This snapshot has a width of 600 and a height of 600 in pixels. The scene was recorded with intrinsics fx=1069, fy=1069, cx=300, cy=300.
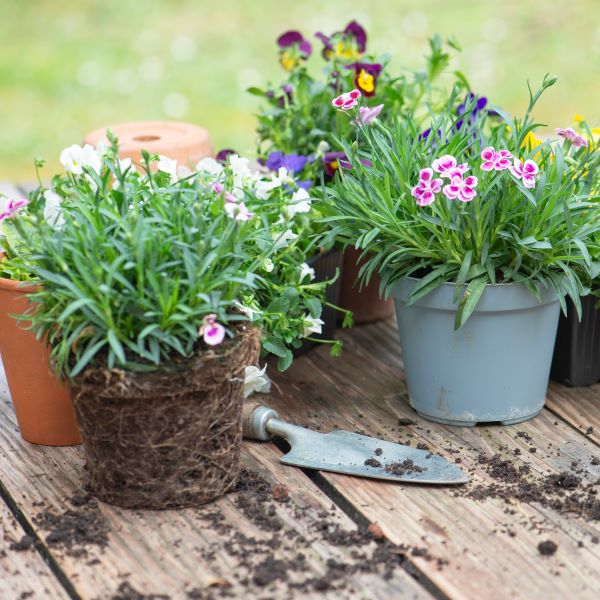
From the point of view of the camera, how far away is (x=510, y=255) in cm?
201

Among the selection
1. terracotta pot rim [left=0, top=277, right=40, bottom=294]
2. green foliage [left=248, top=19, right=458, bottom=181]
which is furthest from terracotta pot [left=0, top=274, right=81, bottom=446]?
green foliage [left=248, top=19, right=458, bottom=181]

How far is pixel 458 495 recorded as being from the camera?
1831 millimetres

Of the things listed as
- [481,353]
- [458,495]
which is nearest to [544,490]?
[458,495]

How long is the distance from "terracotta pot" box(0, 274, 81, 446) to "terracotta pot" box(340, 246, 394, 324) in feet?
2.66

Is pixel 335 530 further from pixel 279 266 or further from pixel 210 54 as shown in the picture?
pixel 210 54

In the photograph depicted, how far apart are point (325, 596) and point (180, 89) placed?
4322 mm

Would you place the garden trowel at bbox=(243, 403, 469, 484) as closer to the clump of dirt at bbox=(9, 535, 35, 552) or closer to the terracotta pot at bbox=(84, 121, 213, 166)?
the clump of dirt at bbox=(9, 535, 35, 552)

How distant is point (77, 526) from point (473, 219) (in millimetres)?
872

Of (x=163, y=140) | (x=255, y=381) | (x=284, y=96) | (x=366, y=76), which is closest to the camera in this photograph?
(x=255, y=381)

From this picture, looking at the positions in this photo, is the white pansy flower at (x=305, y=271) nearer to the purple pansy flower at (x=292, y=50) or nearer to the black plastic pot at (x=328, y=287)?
the black plastic pot at (x=328, y=287)

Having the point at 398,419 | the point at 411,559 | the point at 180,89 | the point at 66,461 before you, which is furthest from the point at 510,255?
the point at 180,89

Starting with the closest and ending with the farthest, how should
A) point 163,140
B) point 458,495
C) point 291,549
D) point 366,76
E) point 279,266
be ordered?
point 291,549, point 458,495, point 279,266, point 366,76, point 163,140

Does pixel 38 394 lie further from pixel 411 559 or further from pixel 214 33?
pixel 214 33

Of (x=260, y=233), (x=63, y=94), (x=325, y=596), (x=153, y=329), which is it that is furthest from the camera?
(x=63, y=94)
